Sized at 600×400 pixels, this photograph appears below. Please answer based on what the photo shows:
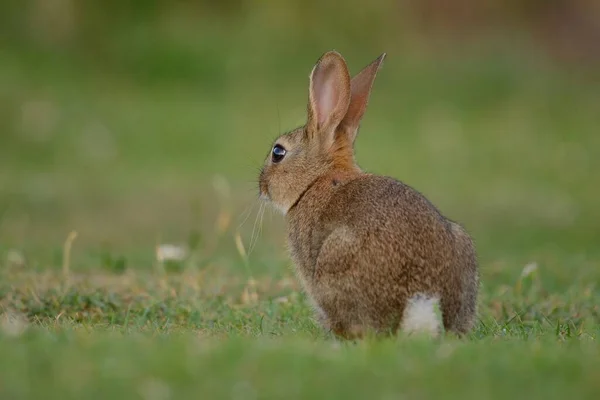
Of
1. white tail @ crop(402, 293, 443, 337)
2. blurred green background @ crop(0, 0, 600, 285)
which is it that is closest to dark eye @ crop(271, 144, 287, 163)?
white tail @ crop(402, 293, 443, 337)

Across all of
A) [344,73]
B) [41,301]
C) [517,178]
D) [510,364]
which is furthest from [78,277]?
[517,178]

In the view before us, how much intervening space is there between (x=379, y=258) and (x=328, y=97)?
1.39 m

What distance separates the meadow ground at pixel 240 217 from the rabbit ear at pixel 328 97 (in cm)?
68

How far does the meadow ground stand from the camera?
14.2ft

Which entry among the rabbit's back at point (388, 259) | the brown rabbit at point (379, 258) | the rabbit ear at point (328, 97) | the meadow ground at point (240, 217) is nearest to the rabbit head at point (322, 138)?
the rabbit ear at point (328, 97)

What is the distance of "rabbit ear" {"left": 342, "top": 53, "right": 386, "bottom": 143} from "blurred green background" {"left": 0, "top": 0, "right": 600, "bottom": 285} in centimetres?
425

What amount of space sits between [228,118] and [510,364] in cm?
1331

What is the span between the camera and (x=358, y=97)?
668 cm

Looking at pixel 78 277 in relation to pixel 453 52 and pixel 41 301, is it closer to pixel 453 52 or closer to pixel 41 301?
pixel 41 301

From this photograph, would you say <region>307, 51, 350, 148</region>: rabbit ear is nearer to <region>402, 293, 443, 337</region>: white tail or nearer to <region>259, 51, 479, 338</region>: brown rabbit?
<region>259, 51, 479, 338</region>: brown rabbit

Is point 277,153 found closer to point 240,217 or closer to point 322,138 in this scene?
point 322,138

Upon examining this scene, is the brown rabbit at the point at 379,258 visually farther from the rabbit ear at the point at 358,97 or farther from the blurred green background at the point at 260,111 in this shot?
the blurred green background at the point at 260,111

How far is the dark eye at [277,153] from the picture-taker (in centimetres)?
669

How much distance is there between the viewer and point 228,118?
57.7 ft
